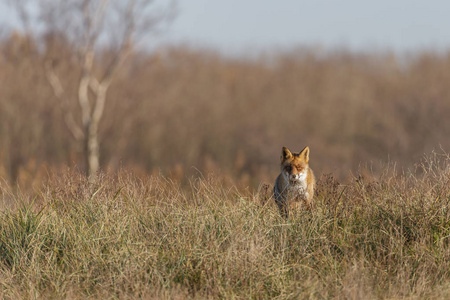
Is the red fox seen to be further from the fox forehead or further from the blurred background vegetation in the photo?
the blurred background vegetation

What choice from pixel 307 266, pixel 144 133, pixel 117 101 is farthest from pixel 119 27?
pixel 307 266

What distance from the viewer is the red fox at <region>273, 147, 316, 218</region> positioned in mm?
6965

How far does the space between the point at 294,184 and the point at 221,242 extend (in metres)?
1.16

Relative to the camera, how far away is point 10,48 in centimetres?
2525

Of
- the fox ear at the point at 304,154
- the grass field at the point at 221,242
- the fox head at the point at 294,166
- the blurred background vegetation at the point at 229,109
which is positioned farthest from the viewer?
the blurred background vegetation at the point at 229,109

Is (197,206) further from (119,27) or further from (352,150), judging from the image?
(352,150)

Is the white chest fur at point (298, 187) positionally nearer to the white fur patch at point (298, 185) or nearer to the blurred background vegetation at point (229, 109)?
the white fur patch at point (298, 185)

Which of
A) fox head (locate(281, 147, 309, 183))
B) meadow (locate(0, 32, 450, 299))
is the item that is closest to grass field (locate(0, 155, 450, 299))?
meadow (locate(0, 32, 450, 299))

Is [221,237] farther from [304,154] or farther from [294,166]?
[304,154]

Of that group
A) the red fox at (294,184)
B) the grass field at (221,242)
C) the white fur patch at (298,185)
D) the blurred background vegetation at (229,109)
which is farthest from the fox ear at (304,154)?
the blurred background vegetation at (229,109)

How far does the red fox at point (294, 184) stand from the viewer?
6965 millimetres

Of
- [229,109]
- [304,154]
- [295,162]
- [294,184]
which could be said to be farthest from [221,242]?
[229,109]

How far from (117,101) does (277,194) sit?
78.9 feet

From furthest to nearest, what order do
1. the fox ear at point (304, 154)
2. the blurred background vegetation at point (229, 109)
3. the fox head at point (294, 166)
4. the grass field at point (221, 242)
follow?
the blurred background vegetation at point (229, 109), the fox ear at point (304, 154), the fox head at point (294, 166), the grass field at point (221, 242)
